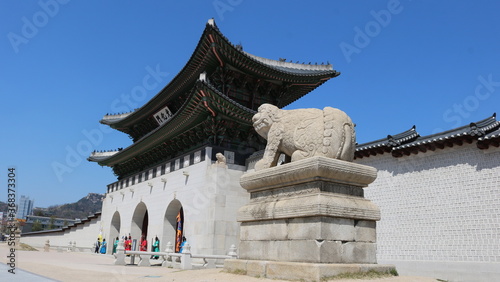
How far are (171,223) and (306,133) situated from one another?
667 inches

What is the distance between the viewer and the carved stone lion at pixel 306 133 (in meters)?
6.38

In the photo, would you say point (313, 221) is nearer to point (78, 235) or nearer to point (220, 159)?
point (220, 159)

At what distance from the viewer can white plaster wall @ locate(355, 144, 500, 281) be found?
1167 cm

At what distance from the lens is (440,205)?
13.0 m

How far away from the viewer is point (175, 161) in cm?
2236

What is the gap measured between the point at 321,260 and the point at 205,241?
42.9 feet

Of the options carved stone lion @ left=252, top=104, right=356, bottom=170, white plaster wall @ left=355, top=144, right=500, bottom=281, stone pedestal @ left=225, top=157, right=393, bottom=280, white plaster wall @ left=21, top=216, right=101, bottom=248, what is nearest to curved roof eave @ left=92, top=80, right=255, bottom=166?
white plaster wall @ left=355, top=144, right=500, bottom=281

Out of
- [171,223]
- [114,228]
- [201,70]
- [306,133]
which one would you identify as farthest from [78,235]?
[306,133]

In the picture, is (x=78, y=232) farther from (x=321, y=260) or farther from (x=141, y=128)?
(x=321, y=260)

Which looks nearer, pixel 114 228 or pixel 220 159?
pixel 220 159

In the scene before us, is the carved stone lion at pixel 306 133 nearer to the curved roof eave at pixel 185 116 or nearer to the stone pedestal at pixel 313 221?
the stone pedestal at pixel 313 221

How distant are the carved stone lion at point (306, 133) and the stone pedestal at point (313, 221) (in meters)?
0.37

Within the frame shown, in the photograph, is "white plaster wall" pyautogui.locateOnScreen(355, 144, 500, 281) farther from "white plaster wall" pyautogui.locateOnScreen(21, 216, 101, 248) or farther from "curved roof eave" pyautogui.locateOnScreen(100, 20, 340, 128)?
"white plaster wall" pyautogui.locateOnScreen(21, 216, 101, 248)

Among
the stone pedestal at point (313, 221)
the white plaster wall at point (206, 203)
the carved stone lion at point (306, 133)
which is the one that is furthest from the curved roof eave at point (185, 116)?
the stone pedestal at point (313, 221)
